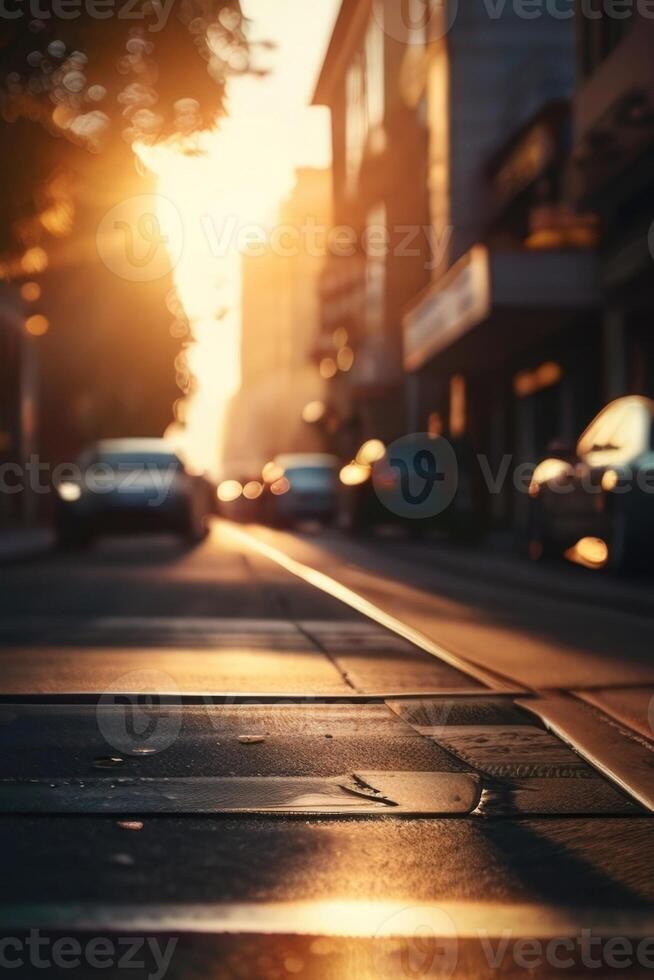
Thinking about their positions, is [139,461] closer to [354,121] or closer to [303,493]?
[303,493]

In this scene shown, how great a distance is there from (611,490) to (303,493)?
2046 centimetres

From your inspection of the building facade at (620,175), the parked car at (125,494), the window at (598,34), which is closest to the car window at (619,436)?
the parked car at (125,494)

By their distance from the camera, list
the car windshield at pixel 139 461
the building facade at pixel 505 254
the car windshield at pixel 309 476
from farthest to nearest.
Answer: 1. the car windshield at pixel 309 476
2. the building facade at pixel 505 254
3. the car windshield at pixel 139 461

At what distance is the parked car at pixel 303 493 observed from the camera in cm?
3356

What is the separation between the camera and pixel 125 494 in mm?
21750

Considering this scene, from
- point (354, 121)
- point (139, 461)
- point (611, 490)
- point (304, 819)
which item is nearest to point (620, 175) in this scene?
point (139, 461)

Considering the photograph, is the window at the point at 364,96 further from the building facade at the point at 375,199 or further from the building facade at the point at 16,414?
the building facade at the point at 16,414

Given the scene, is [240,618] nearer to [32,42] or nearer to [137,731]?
[137,731]

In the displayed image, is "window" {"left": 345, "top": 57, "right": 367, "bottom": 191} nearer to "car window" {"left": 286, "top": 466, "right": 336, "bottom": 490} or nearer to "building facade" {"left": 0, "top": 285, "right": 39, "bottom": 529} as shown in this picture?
"building facade" {"left": 0, "top": 285, "right": 39, "bottom": 529}

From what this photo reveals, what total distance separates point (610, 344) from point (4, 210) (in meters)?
14.6

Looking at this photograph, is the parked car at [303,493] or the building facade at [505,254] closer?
the building facade at [505,254]

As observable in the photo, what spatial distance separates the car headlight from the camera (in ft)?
71.8

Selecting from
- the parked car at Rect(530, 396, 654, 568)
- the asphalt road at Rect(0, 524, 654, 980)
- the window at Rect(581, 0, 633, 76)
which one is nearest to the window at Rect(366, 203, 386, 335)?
the window at Rect(581, 0, 633, 76)

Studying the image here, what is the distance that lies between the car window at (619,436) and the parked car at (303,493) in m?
19.0
